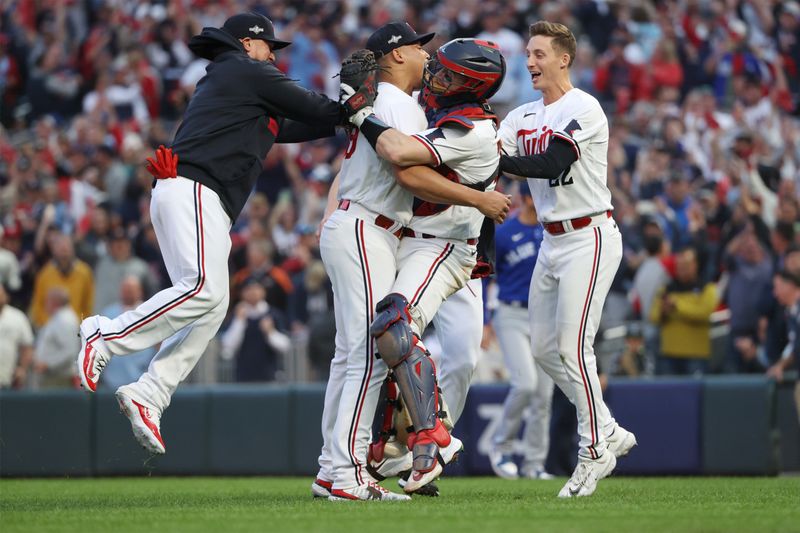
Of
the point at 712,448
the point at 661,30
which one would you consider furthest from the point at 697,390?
the point at 661,30

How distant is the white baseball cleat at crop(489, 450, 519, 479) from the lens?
11.3 meters

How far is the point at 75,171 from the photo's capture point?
721 inches

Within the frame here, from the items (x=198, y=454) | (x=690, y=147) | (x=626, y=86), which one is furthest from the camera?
(x=626, y=86)

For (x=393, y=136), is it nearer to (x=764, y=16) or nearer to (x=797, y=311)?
(x=797, y=311)

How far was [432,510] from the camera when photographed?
22.0 feet

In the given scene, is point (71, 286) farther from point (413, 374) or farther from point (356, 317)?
point (413, 374)

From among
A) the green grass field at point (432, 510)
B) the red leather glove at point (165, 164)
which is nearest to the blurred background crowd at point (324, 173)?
the green grass field at point (432, 510)

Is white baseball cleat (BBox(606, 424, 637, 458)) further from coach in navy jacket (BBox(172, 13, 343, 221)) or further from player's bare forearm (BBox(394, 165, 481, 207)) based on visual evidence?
Answer: coach in navy jacket (BBox(172, 13, 343, 221))

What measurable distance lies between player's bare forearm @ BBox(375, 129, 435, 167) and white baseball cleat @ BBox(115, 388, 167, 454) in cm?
188

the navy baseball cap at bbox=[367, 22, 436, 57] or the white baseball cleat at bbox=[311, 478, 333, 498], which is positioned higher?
the navy baseball cap at bbox=[367, 22, 436, 57]

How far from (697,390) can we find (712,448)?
0.54 meters

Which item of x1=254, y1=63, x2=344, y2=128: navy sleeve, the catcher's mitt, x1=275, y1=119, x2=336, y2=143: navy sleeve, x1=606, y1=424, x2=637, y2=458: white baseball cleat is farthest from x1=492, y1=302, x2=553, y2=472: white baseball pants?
the catcher's mitt

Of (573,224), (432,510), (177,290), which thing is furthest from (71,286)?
(432,510)

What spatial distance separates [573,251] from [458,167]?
907 millimetres
